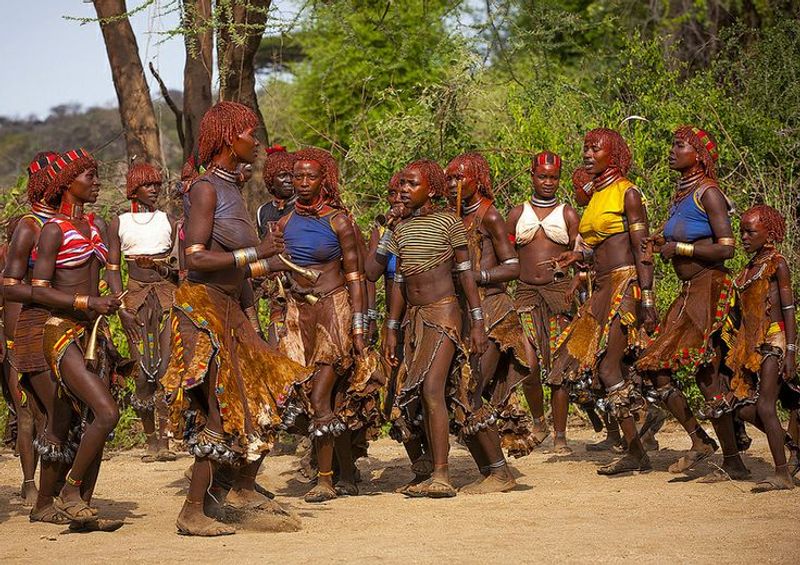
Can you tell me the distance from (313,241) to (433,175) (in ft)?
2.90

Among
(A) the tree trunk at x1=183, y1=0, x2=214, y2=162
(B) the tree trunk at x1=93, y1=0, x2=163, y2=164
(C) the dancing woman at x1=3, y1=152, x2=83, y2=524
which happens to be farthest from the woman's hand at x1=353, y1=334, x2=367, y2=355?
(B) the tree trunk at x1=93, y1=0, x2=163, y2=164

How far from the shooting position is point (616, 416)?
8383 mm

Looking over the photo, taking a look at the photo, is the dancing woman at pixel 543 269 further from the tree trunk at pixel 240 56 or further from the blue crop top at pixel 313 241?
the tree trunk at pixel 240 56

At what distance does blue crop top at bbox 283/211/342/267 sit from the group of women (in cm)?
1

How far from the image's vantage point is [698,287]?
8148mm

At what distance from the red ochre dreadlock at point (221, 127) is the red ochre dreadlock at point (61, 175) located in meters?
0.80

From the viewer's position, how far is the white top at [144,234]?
10.0 meters

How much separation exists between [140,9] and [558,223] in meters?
5.13

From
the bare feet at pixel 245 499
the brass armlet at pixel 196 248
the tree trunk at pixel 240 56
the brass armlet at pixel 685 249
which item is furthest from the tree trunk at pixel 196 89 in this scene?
the brass armlet at pixel 196 248

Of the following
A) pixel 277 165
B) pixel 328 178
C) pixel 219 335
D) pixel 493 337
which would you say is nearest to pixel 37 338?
pixel 219 335

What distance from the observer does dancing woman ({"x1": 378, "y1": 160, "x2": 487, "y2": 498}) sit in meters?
7.76

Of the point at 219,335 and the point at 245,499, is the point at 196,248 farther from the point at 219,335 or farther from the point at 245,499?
the point at 245,499

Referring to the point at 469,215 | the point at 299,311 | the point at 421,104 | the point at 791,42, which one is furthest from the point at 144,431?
the point at 791,42

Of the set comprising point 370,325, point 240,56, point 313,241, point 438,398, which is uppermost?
point 240,56
